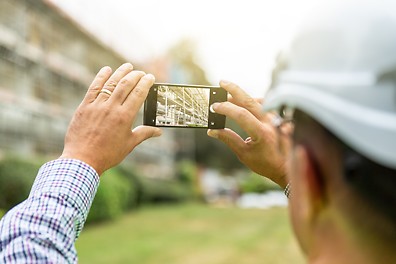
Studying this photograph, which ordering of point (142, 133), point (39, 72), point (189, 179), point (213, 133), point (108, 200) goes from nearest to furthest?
point (142, 133)
point (213, 133)
point (108, 200)
point (39, 72)
point (189, 179)

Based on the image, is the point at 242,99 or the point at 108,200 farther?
the point at 108,200

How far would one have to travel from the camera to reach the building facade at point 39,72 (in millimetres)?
19062

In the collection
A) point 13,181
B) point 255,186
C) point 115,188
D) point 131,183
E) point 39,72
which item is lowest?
point 255,186

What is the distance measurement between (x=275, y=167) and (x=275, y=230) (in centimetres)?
1880

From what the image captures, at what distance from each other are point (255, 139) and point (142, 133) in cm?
21

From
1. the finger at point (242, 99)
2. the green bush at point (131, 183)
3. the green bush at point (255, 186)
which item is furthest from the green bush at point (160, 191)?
the finger at point (242, 99)

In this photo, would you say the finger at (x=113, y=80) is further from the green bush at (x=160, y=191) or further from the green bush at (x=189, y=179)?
the green bush at (x=189, y=179)

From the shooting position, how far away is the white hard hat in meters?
0.69

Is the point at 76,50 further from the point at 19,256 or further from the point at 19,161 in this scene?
the point at 19,256

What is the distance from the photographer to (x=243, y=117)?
1.13m

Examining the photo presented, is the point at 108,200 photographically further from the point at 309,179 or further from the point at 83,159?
the point at 309,179

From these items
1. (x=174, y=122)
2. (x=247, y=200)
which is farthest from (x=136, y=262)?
(x=247, y=200)

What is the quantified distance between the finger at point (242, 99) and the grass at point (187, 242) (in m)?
7.43

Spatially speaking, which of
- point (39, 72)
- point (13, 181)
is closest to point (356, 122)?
point (13, 181)
